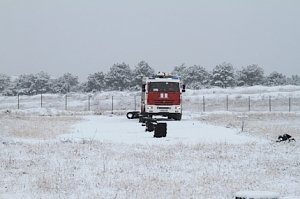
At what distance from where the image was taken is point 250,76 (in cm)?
11138

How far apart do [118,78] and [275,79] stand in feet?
115

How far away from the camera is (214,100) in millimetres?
81375

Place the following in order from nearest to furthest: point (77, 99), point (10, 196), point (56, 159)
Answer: point (10, 196)
point (56, 159)
point (77, 99)

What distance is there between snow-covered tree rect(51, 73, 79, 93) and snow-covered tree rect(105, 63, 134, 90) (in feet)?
34.1

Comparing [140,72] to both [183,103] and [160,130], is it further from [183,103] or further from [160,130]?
[160,130]

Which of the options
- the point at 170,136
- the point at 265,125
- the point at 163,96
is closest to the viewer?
the point at 170,136

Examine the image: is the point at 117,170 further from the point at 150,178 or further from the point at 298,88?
the point at 298,88

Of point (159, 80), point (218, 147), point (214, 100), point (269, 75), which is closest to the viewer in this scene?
point (218, 147)

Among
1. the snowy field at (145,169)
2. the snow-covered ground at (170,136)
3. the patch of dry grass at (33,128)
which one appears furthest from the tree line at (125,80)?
the snowy field at (145,169)

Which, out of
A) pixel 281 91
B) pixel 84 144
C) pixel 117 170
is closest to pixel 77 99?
pixel 281 91

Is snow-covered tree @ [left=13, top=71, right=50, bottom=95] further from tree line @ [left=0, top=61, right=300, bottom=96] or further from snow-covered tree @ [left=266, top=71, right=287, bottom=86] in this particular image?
snow-covered tree @ [left=266, top=71, right=287, bottom=86]

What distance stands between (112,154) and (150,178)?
4545mm

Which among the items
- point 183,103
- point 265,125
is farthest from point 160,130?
point 183,103

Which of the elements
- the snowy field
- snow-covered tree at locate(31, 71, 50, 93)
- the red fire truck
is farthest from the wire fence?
the snowy field
